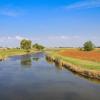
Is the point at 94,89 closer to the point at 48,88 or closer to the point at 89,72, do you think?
the point at 48,88

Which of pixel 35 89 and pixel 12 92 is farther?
pixel 35 89

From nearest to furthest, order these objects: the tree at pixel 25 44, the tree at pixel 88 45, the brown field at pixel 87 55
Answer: the brown field at pixel 87 55, the tree at pixel 88 45, the tree at pixel 25 44

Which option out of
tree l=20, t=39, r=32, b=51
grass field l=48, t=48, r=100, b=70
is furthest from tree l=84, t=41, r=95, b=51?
tree l=20, t=39, r=32, b=51

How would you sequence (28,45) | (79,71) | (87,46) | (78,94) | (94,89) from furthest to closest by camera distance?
(28,45) < (87,46) < (79,71) < (94,89) < (78,94)

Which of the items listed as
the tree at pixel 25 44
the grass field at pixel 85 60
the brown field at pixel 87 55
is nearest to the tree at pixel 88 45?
the brown field at pixel 87 55

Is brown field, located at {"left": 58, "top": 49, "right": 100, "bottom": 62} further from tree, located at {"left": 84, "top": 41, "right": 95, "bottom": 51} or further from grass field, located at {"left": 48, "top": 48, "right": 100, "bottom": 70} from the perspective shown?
tree, located at {"left": 84, "top": 41, "right": 95, "bottom": 51}

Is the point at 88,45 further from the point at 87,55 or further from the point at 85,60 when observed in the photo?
the point at 85,60

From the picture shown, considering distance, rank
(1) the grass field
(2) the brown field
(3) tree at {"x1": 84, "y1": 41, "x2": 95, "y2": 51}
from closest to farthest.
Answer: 1. (1) the grass field
2. (2) the brown field
3. (3) tree at {"x1": 84, "y1": 41, "x2": 95, "y2": 51}

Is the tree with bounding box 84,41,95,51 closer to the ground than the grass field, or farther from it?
farther from it

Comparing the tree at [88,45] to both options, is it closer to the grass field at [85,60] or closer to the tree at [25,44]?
the grass field at [85,60]

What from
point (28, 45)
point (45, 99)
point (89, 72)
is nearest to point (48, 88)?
point (45, 99)

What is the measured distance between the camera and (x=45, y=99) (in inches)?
755

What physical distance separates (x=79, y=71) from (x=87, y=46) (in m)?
78.3

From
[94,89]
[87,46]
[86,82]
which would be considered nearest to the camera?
[94,89]
